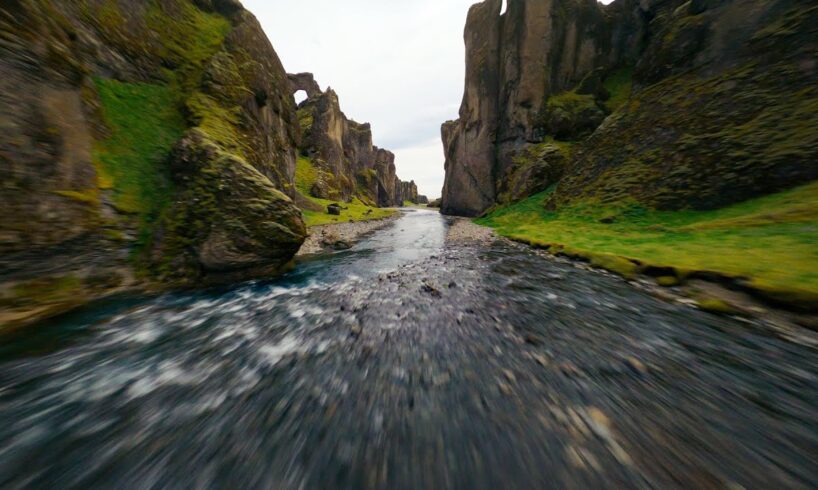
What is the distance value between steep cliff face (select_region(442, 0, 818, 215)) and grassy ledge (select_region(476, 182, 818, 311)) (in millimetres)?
1800

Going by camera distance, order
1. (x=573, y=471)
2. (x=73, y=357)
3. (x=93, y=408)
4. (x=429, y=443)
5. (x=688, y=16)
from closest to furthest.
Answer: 1. (x=573, y=471)
2. (x=429, y=443)
3. (x=93, y=408)
4. (x=73, y=357)
5. (x=688, y=16)

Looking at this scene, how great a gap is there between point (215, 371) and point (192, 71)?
2415 cm

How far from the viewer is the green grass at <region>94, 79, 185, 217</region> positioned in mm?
10953

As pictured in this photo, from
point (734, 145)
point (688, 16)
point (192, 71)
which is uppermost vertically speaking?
point (688, 16)

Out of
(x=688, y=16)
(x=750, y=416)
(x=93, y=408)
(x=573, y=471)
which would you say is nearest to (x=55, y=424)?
(x=93, y=408)

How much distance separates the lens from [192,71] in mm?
19000

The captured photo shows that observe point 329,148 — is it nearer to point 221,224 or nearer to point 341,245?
point 341,245

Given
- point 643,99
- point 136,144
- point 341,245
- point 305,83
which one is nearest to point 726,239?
point 643,99

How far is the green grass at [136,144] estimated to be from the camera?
1095 centimetres

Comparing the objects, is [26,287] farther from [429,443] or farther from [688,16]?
[688,16]

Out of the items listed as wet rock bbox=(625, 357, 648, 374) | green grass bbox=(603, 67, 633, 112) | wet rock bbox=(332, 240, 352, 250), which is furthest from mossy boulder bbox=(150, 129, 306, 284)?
green grass bbox=(603, 67, 633, 112)

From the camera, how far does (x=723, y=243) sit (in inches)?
371

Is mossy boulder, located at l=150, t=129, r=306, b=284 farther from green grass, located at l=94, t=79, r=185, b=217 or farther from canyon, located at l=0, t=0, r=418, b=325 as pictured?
green grass, located at l=94, t=79, r=185, b=217

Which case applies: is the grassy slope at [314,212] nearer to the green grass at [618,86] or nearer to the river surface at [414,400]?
the river surface at [414,400]
